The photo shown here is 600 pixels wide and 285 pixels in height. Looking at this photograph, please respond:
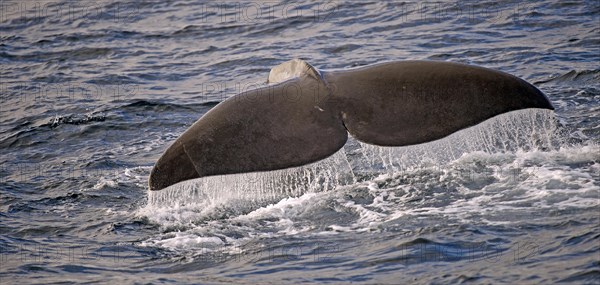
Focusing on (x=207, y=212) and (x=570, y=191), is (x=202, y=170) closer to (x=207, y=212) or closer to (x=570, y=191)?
(x=207, y=212)

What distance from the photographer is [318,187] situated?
26.4 feet

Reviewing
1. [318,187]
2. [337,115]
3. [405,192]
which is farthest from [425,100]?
[318,187]

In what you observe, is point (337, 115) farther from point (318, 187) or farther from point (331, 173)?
point (331, 173)

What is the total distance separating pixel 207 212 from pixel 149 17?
1256cm

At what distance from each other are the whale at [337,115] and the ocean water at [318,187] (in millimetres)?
196

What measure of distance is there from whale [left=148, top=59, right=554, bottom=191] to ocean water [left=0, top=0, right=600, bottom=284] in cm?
20

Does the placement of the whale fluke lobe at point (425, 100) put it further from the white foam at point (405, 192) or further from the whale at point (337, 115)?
the white foam at point (405, 192)

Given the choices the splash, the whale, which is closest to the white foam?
the splash

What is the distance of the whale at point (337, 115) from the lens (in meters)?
6.04

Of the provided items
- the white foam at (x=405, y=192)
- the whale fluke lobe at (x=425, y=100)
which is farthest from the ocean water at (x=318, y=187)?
the whale fluke lobe at (x=425, y=100)

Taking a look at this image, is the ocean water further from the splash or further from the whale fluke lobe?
the whale fluke lobe

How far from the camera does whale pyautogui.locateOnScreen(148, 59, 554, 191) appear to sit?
604cm

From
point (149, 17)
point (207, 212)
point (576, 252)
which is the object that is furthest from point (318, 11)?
point (576, 252)

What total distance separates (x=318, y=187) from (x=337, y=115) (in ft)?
6.01
